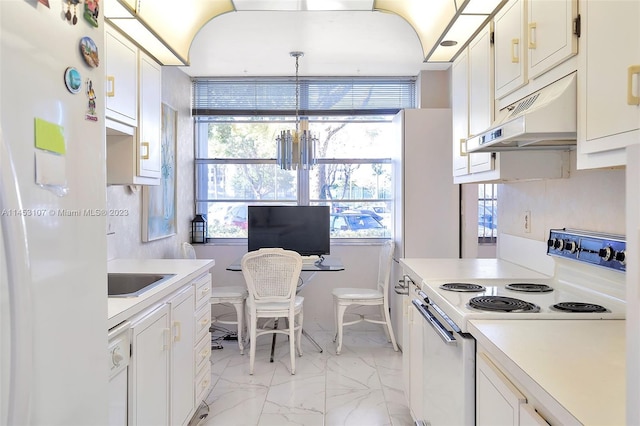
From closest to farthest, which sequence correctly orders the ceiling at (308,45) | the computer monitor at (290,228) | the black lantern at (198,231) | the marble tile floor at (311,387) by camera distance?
the marble tile floor at (311,387) → the ceiling at (308,45) → the computer monitor at (290,228) → the black lantern at (198,231)

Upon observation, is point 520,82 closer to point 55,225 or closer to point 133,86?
point 55,225

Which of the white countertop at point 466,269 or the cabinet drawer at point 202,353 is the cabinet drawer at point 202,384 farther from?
the white countertop at point 466,269

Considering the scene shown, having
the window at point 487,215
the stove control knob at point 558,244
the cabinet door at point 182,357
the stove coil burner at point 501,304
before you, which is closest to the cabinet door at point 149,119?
the cabinet door at point 182,357

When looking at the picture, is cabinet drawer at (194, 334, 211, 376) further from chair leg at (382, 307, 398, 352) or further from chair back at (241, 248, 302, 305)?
chair leg at (382, 307, 398, 352)

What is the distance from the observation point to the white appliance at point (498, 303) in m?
1.46

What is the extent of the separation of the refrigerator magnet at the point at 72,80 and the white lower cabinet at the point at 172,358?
3.04 feet

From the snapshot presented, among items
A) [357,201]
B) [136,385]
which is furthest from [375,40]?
[136,385]

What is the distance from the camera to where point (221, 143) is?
484 centimetres

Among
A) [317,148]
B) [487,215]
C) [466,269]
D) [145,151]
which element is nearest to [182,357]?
[145,151]

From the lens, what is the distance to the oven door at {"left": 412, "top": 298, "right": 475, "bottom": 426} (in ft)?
4.62

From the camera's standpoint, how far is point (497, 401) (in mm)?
1196

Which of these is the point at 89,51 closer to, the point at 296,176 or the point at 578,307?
the point at 578,307

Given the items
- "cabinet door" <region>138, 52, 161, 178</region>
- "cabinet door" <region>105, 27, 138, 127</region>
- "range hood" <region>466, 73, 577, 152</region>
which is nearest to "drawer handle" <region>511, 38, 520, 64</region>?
"range hood" <region>466, 73, 577, 152</region>

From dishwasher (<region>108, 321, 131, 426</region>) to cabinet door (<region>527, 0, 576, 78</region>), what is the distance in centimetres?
Result: 176
